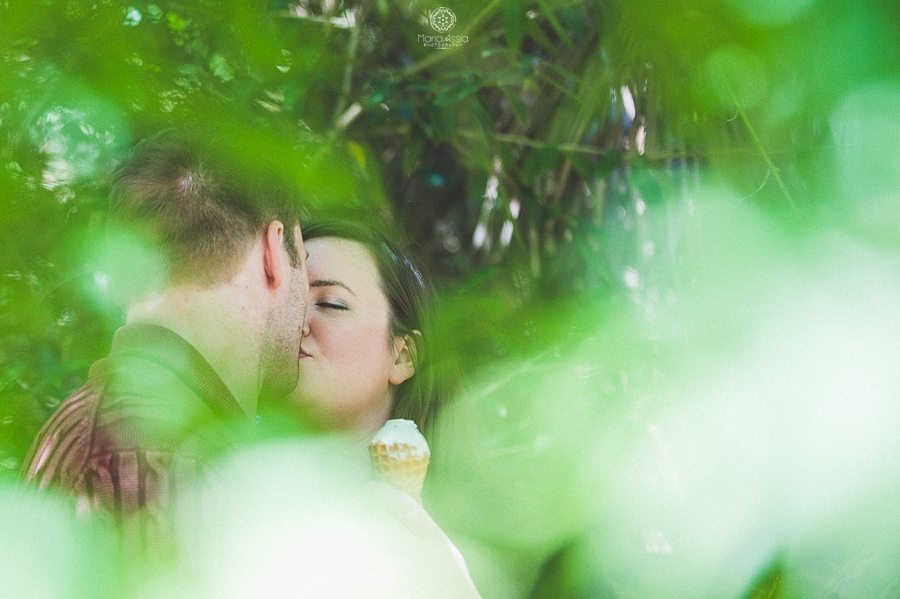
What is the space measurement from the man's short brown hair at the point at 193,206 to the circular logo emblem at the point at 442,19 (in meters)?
0.49

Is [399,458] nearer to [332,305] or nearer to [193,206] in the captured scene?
[332,305]

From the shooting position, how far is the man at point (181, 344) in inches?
26.0

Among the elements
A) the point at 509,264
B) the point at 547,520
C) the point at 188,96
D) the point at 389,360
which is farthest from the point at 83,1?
the point at 547,520

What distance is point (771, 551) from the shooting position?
1181mm

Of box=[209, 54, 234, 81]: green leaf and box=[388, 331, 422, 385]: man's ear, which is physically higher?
box=[209, 54, 234, 81]: green leaf

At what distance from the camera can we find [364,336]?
789 mm

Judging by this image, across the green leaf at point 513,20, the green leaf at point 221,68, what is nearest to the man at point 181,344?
the green leaf at point 221,68

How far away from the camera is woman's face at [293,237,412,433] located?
0.76m


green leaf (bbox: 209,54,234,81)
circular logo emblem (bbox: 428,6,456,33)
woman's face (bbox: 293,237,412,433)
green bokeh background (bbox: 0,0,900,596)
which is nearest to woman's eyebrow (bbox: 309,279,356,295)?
woman's face (bbox: 293,237,412,433)

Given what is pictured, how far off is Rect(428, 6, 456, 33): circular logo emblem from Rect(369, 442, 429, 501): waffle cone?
2.15 feet

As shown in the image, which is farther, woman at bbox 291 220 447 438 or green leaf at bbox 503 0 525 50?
green leaf at bbox 503 0 525 50

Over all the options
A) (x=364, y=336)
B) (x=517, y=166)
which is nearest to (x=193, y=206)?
(x=364, y=336)

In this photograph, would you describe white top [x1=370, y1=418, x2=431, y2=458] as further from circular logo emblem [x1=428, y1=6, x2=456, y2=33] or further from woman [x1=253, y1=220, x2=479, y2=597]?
circular logo emblem [x1=428, y1=6, x2=456, y2=33]

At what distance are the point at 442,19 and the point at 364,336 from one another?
566 millimetres
